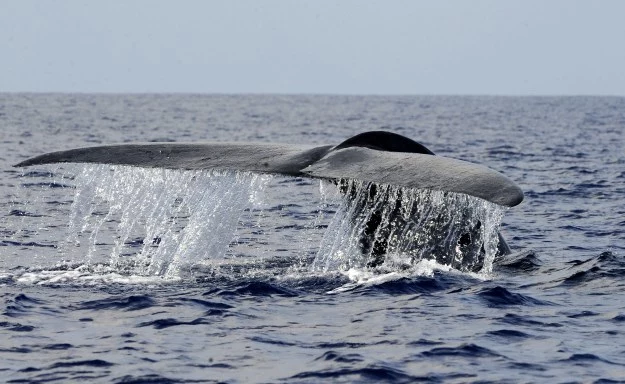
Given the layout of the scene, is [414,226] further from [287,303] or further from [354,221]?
[287,303]

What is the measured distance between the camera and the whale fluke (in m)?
7.21

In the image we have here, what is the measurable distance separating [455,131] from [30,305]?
1544 inches

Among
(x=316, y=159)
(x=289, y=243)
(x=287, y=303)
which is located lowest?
(x=289, y=243)

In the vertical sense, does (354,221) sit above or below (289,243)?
above

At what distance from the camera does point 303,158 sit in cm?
794

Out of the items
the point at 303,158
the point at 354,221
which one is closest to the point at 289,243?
the point at 354,221

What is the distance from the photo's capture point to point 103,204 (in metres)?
18.0

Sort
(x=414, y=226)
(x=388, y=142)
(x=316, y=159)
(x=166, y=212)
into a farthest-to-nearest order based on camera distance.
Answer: (x=166, y=212)
(x=414, y=226)
(x=388, y=142)
(x=316, y=159)

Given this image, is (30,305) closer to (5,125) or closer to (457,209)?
(457,209)

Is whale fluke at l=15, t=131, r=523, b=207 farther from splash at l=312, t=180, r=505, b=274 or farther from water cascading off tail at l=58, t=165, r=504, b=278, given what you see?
splash at l=312, t=180, r=505, b=274

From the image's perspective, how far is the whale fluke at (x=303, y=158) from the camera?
7215 millimetres

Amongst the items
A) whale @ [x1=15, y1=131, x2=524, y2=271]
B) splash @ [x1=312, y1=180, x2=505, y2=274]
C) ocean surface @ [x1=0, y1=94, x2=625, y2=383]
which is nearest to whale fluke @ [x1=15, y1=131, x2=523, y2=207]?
whale @ [x1=15, y1=131, x2=524, y2=271]

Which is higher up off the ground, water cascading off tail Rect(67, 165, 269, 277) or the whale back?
the whale back

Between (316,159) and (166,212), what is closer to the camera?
(316,159)
